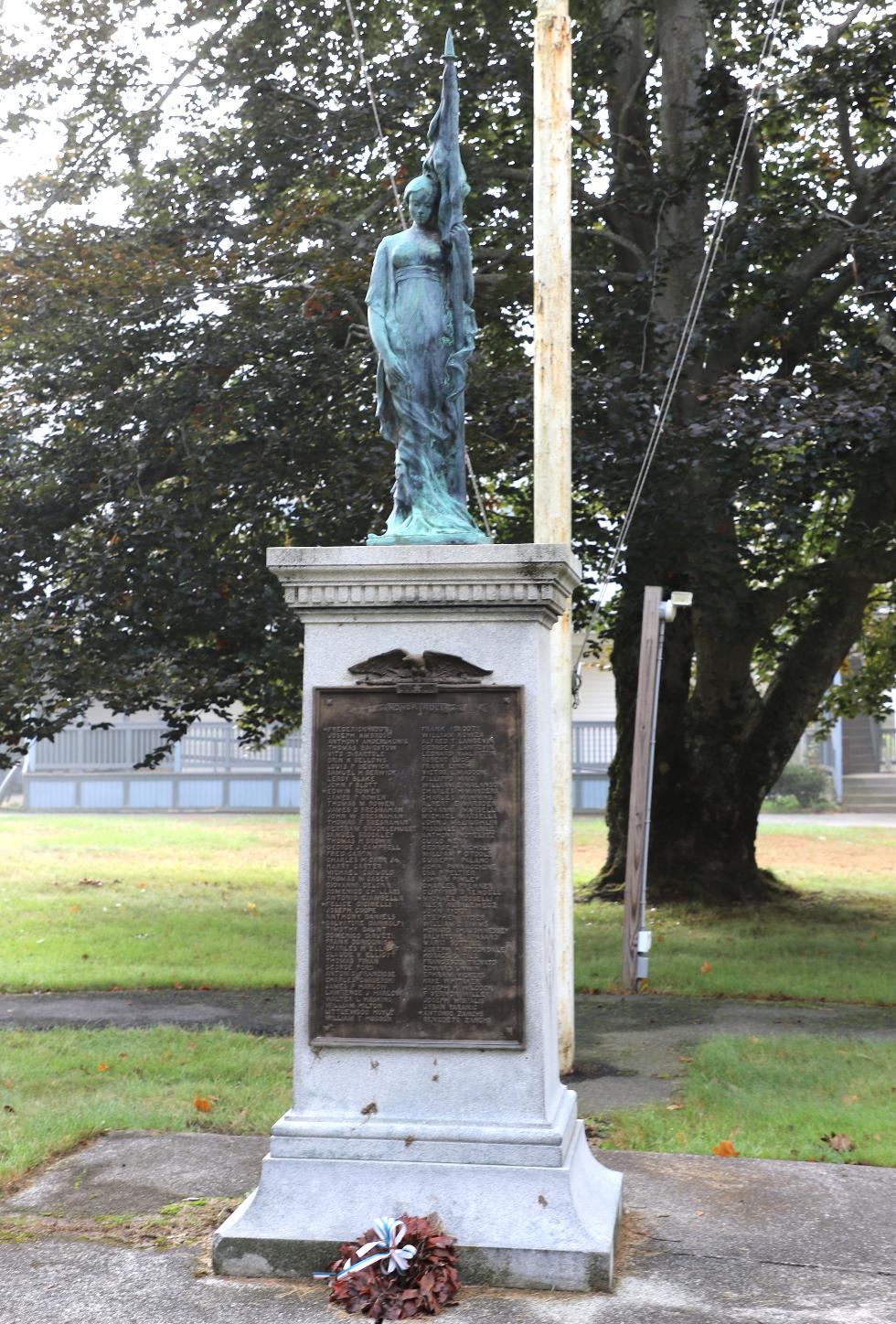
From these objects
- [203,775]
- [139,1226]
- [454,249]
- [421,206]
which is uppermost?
[421,206]

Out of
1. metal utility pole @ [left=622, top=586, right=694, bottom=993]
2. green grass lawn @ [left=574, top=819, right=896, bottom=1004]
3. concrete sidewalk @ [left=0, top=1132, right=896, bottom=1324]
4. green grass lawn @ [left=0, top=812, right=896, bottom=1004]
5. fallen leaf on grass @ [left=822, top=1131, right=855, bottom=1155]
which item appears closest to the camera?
concrete sidewalk @ [left=0, top=1132, right=896, bottom=1324]

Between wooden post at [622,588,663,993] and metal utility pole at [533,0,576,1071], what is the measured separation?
190 centimetres

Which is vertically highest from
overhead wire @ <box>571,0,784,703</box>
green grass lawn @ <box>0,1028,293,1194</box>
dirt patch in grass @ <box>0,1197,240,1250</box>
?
→ overhead wire @ <box>571,0,784,703</box>

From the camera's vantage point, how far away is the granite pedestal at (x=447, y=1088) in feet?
17.5

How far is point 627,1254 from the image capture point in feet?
18.3

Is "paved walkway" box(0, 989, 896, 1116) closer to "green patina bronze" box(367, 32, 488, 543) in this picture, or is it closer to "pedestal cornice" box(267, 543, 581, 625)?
"pedestal cornice" box(267, 543, 581, 625)

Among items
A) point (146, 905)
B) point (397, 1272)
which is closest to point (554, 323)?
point (397, 1272)

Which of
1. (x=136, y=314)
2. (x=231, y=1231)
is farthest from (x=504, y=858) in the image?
(x=136, y=314)

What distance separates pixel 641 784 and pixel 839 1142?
4.38m

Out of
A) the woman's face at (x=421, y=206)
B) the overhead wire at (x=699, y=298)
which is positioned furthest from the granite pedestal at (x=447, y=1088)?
the overhead wire at (x=699, y=298)

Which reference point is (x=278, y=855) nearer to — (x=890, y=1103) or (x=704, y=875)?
(x=704, y=875)

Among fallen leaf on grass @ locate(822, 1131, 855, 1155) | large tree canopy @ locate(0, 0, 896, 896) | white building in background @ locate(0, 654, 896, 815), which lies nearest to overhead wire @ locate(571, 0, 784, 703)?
large tree canopy @ locate(0, 0, 896, 896)

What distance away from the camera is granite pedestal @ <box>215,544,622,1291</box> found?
535cm

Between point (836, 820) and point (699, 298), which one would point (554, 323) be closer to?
point (699, 298)
